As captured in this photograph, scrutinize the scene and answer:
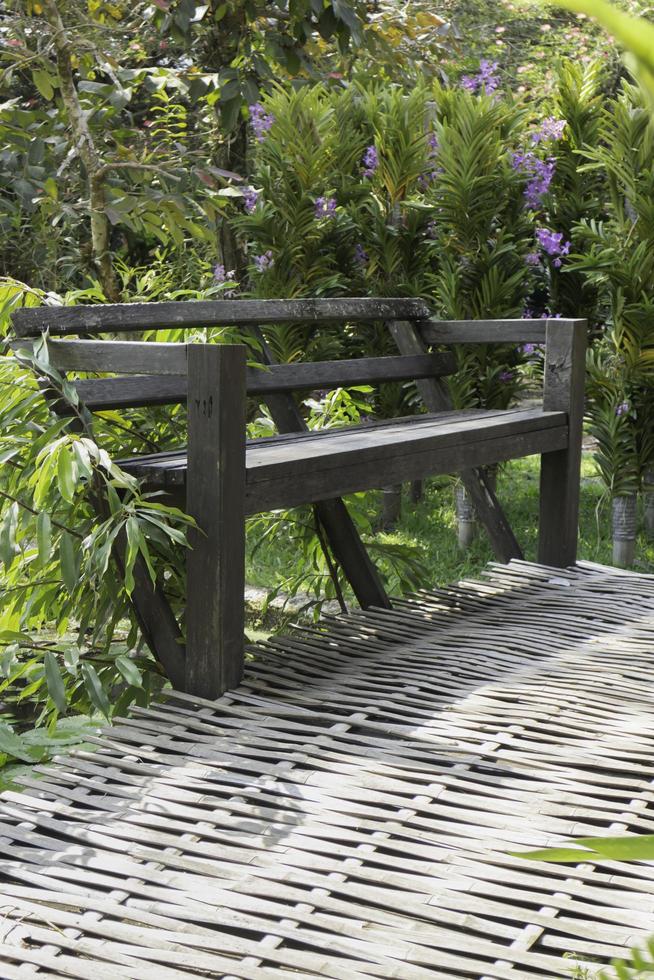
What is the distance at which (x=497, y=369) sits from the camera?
18.5ft

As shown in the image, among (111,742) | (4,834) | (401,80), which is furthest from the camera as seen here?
(401,80)

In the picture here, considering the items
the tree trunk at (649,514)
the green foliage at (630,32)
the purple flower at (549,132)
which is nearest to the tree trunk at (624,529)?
the tree trunk at (649,514)

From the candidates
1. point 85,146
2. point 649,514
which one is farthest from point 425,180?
point 85,146

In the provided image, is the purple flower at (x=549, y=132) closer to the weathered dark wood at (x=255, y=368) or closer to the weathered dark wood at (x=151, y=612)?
the weathered dark wood at (x=255, y=368)

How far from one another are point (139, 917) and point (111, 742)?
66 centimetres

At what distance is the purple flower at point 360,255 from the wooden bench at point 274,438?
2346mm

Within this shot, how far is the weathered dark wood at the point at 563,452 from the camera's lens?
3.81m

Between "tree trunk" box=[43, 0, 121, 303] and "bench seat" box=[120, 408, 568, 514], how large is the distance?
145 centimetres

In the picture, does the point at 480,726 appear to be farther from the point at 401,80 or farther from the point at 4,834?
the point at 401,80

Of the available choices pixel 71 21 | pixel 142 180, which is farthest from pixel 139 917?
pixel 71 21

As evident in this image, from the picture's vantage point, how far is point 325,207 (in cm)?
611

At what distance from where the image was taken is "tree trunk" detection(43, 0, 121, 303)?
14.0ft

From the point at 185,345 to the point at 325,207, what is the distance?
3842 mm

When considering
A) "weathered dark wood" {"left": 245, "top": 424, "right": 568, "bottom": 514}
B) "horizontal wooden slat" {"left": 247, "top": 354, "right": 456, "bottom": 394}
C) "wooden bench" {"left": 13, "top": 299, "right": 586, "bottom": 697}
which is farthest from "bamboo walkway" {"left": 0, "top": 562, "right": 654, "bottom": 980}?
"horizontal wooden slat" {"left": 247, "top": 354, "right": 456, "bottom": 394}
